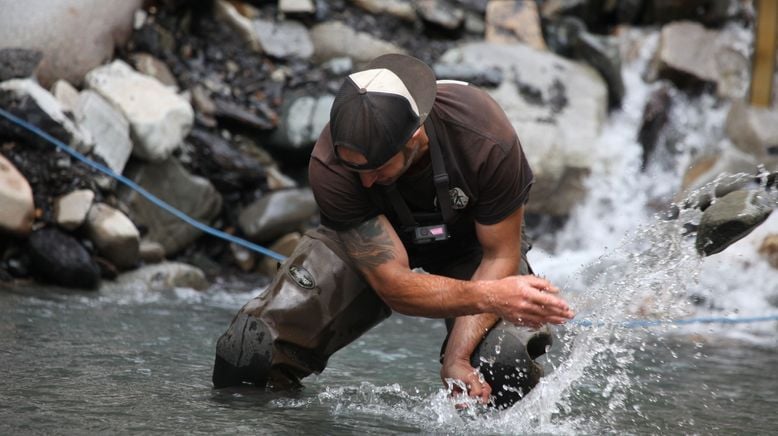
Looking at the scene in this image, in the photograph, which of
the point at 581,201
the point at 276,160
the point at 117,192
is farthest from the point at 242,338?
the point at 581,201

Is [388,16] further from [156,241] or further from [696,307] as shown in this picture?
[696,307]

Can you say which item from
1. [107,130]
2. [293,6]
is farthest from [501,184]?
[293,6]

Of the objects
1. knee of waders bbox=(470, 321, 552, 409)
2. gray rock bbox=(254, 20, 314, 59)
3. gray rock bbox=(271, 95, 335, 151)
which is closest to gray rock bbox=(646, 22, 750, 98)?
gray rock bbox=(254, 20, 314, 59)

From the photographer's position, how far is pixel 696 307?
7.62 metres

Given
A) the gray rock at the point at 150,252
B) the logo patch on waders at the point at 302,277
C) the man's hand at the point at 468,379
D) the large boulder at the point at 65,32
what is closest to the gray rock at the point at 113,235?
the gray rock at the point at 150,252

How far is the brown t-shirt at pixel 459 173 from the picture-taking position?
143 inches

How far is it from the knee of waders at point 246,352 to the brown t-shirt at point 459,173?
1.78ft

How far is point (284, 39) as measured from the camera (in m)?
10.2

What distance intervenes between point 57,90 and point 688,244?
17.5ft

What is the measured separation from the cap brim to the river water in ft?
3.10

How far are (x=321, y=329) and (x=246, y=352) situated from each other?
1.01 ft

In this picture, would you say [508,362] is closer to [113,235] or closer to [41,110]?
[113,235]

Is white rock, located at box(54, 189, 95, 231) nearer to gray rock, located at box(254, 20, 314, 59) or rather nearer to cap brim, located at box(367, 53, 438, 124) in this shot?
gray rock, located at box(254, 20, 314, 59)

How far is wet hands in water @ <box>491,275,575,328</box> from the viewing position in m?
3.13
